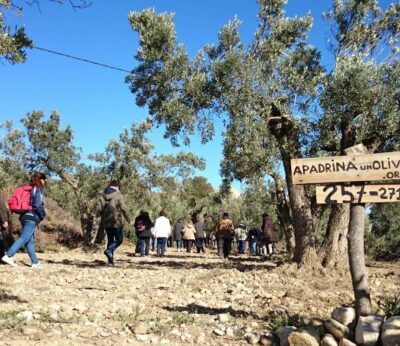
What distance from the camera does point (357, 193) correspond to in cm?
556

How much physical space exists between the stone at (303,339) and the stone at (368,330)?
1.40 ft

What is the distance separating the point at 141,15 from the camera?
34.6 ft

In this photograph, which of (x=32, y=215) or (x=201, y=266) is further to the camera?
(x=201, y=266)

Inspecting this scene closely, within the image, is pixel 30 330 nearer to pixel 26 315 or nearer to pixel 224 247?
pixel 26 315

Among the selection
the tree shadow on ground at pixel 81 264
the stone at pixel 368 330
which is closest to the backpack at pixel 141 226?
the tree shadow on ground at pixel 81 264

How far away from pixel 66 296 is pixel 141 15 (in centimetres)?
624

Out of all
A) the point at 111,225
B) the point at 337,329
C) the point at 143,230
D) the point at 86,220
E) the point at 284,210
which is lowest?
the point at 337,329

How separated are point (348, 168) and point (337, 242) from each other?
5.10m

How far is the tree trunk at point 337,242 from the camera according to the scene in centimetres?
1018

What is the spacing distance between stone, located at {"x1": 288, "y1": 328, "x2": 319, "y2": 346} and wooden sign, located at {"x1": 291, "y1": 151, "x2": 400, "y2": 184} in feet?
5.57

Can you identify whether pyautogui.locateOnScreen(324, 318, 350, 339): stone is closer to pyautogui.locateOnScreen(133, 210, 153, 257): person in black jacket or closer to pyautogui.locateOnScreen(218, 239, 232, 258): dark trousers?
pyautogui.locateOnScreen(133, 210, 153, 257): person in black jacket

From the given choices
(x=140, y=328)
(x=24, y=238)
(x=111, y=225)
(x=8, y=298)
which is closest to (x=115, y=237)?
(x=111, y=225)

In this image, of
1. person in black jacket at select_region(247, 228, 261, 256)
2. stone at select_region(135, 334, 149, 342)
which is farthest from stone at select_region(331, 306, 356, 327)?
person in black jacket at select_region(247, 228, 261, 256)

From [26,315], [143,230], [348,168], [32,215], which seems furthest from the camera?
[143,230]
